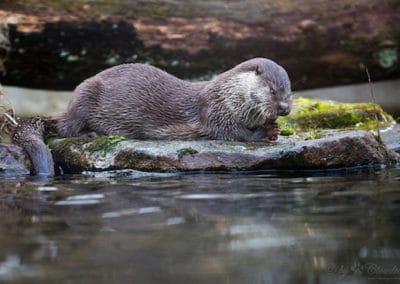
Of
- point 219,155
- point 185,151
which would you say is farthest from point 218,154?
point 185,151

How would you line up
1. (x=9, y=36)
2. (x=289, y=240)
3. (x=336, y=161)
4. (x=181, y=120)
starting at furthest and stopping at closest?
(x=9, y=36), (x=181, y=120), (x=336, y=161), (x=289, y=240)

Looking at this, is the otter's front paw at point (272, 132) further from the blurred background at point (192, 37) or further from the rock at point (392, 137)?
the blurred background at point (192, 37)

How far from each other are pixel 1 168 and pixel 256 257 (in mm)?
2996

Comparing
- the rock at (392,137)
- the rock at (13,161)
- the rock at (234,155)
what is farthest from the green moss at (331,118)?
the rock at (13,161)

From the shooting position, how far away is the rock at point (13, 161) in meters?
5.10

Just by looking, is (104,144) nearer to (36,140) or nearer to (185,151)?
(36,140)

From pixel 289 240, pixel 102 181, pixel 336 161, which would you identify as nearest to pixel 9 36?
pixel 102 181

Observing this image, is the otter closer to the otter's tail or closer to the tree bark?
Result: the otter's tail

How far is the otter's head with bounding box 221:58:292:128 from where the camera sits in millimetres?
5254

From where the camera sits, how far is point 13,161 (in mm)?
5180

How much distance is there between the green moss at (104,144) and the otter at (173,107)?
331 millimetres

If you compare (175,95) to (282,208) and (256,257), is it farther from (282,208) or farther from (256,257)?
(256,257)

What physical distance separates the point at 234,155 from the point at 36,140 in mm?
1409

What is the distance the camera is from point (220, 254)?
260 cm
